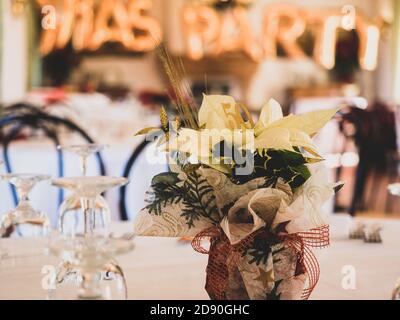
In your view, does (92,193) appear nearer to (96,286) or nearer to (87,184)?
(87,184)

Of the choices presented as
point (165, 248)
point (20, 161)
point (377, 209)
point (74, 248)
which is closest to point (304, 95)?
point (377, 209)

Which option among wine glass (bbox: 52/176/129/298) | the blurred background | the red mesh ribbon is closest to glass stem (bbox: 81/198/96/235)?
wine glass (bbox: 52/176/129/298)

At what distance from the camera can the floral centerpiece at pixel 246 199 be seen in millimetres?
895

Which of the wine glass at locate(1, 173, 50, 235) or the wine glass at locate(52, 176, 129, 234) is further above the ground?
the wine glass at locate(52, 176, 129, 234)

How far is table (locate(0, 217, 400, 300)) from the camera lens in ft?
3.59

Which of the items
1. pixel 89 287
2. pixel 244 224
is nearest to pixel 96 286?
pixel 89 287

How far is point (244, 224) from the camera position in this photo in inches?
35.9

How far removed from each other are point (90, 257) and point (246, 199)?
256 mm

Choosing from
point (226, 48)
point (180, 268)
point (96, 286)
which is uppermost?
point (226, 48)

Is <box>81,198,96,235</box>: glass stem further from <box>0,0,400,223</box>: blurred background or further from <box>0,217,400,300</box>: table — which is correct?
<box>0,0,400,223</box>: blurred background

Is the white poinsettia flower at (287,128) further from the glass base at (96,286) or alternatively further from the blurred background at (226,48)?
the blurred background at (226,48)

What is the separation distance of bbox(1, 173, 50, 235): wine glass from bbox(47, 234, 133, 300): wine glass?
1.25ft

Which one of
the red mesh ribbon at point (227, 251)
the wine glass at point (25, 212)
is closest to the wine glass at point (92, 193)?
the red mesh ribbon at point (227, 251)

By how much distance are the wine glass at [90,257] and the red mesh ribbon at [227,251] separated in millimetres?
150
